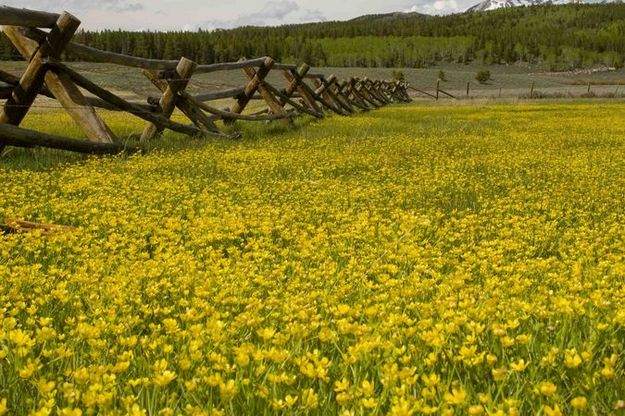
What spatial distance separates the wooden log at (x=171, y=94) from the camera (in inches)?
463

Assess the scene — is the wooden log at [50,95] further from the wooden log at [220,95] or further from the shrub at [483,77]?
the shrub at [483,77]

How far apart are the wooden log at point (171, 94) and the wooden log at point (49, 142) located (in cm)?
206

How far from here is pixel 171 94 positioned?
11.8 metres

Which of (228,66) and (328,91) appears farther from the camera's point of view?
(328,91)

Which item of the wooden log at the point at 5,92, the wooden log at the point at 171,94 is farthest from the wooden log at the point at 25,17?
the wooden log at the point at 171,94

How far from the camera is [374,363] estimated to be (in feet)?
8.84

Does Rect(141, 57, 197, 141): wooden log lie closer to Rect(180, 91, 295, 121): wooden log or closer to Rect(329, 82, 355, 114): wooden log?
Rect(180, 91, 295, 121): wooden log

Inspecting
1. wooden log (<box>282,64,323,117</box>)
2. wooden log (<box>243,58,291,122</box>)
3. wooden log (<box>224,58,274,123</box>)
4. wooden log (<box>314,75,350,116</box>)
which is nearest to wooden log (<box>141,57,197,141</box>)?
wooden log (<box>224,58,274,123</box>)

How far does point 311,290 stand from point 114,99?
740 cm

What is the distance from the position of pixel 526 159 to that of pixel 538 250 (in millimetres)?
5997

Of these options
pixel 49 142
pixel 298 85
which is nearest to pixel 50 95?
pixel 49 142

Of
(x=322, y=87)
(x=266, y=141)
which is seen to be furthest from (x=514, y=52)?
(x=266, y=141)

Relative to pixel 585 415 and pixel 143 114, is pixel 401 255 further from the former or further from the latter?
pixel 143 114

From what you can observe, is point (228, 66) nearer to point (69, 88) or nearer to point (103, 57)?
point (103, 57)
